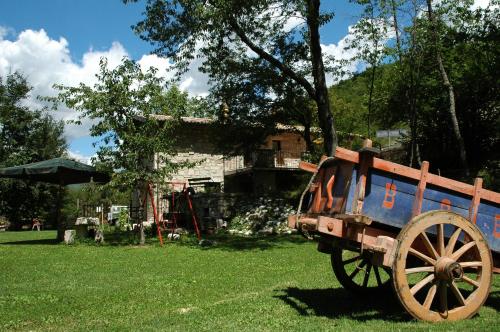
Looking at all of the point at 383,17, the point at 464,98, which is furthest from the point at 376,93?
the point at 383,17

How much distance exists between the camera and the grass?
208 inches

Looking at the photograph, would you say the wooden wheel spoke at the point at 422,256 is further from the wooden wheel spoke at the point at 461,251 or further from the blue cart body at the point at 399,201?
the blue cart body at the point at 399,201

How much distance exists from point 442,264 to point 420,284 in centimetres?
32

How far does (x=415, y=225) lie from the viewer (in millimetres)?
4867

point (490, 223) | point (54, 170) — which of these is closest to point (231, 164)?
point (54, 170)

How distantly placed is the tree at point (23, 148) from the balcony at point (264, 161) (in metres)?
13.9

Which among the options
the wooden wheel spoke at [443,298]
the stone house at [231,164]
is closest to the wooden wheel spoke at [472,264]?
the wooden wheel spoke at [443,298]

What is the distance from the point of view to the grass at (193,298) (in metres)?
5.29

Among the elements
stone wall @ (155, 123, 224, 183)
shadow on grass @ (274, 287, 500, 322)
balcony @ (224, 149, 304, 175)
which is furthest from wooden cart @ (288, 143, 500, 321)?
balcony @ (224, 149, 304, 175)

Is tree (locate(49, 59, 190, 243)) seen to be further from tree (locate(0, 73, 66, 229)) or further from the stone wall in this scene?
tree (locate(0, 73, 66, 229))

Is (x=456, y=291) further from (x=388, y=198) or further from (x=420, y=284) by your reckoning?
(x=388, y=198)

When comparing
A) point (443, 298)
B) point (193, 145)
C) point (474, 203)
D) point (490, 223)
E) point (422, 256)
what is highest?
point (193, 145)

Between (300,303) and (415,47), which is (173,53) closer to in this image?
(415,47)

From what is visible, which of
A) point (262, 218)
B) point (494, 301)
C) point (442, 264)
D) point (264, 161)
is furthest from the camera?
point (264, 161)
